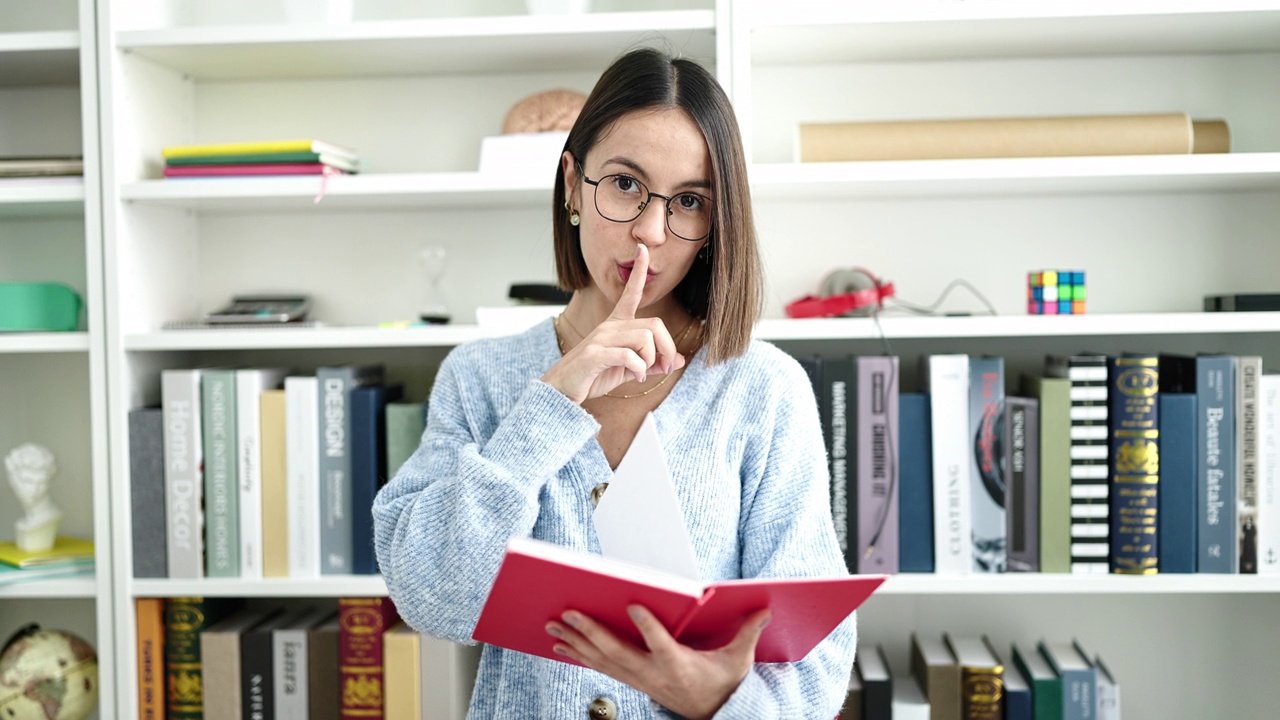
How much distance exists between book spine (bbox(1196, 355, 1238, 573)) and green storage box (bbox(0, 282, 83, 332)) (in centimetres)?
188

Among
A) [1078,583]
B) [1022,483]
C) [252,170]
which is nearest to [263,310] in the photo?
[252,170]

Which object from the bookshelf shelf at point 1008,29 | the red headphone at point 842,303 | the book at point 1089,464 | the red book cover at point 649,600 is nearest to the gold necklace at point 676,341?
the red book cover at point 649,600

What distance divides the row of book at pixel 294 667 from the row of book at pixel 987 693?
677 mm

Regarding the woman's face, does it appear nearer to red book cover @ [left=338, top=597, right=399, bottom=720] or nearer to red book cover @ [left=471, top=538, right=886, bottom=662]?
red book cover @ [left=471, top=538, right=886, bottom=662]

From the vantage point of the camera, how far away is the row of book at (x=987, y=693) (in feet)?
5.21

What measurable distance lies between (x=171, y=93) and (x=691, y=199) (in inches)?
48.7

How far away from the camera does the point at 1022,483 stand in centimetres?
157

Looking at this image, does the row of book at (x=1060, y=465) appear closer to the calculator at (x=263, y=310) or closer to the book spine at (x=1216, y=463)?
the book spine at (x=1216, y=463)

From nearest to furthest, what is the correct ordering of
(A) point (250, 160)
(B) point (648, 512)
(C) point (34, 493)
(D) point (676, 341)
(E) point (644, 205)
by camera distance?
(B) point (648, 512)
(E) point (644, 205)
(D) point (676, 341)
(A) point (250, 160)
(C) point (34, 493)

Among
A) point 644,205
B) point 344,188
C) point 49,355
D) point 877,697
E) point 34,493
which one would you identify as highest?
point 344,188

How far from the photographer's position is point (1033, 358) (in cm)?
180

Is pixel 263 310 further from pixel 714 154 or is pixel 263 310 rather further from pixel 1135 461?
pixel 1135 461

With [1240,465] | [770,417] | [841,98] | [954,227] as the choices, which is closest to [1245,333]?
[1240,465]

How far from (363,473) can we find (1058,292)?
1155 millimetres
